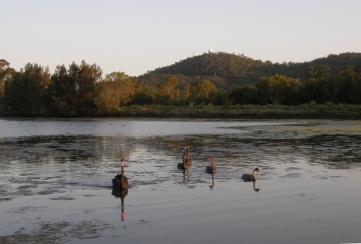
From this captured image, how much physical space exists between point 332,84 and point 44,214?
2484 inches

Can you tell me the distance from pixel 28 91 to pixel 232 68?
97.3 meters

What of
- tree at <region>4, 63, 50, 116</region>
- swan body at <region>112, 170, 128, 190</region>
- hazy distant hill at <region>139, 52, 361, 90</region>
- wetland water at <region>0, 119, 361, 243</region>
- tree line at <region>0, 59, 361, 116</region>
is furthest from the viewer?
hazy distant hill at <region>139, 52, 361, 90</region>

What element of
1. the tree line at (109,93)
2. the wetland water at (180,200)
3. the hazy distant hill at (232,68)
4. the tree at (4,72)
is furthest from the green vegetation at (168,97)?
the wetland water at (180,200)

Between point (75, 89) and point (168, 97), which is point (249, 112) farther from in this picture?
point (75, 89)

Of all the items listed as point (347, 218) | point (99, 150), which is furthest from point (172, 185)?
point (99, 150)

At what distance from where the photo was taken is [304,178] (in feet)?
46.7

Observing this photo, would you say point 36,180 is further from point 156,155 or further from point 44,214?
point 156,155

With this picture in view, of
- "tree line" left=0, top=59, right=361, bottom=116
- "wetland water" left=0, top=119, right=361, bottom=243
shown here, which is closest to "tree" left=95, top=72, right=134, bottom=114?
"tree line" left=0, top=59, right=361, bottom=116

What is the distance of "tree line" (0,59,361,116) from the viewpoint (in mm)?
69188

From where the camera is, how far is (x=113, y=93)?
77938mm

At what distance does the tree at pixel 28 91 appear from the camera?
81375 millimetres

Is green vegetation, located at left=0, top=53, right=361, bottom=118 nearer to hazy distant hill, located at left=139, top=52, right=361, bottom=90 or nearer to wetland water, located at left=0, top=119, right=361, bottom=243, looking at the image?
hazy distant hill, located at left=139, top=52, right=361, bottom=90

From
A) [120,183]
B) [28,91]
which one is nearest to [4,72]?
[28,91]

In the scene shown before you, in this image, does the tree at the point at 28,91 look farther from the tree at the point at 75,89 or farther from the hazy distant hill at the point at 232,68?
the hazy distant hill at the point at 232,68
